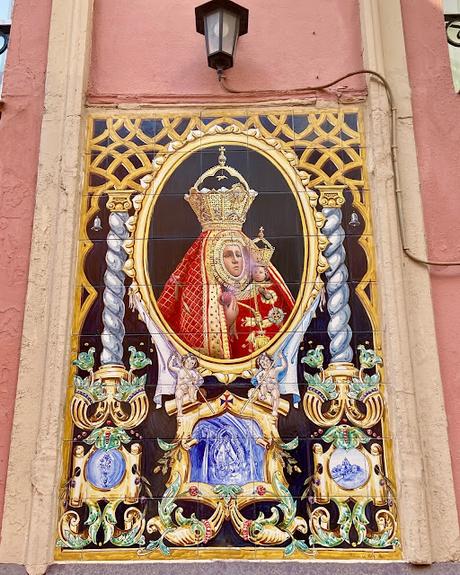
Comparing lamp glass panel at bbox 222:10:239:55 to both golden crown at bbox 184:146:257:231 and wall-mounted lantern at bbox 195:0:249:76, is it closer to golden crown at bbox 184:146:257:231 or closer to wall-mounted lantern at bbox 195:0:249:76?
wall-mounted lantern at bbox 195:0:249:76

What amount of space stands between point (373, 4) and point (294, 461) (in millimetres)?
3408

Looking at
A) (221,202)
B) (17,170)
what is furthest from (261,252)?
(17,170)

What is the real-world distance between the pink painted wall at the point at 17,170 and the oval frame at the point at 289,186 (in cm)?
74

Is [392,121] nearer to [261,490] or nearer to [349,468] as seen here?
[349,468]

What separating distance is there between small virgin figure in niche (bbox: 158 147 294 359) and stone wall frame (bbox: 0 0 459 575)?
27.2 inches

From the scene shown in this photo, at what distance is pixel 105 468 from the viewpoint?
4434 millimetres

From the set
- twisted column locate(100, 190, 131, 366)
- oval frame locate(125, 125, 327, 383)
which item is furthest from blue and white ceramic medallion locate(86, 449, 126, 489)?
oval frame locate(125, 125, 327, 383)

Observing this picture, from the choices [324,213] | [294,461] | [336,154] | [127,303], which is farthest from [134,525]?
[336,154]

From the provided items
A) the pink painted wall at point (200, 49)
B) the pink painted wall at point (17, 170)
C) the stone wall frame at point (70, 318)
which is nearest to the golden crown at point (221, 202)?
the pink painted wall at point (200, 49)

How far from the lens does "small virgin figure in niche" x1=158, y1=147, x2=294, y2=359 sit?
186 inches

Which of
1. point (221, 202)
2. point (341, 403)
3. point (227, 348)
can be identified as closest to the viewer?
point (341, 403)

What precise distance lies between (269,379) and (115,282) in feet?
3.98

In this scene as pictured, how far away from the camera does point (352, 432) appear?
14.8 feet

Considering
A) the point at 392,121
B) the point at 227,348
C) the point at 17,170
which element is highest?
the point at 392,121
